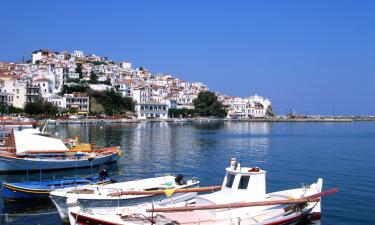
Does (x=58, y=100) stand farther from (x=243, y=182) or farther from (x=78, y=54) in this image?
(x=243, y=182)

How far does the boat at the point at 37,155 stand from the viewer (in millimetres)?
31219

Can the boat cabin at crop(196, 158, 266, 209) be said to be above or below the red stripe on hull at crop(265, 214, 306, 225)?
above

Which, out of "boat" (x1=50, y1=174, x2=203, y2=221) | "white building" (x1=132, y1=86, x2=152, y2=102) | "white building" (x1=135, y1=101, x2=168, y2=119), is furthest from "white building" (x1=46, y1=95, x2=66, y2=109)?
→ "boat" (x1=50, y1=174, x2=203, y2=221)

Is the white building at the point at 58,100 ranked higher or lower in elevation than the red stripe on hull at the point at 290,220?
higher

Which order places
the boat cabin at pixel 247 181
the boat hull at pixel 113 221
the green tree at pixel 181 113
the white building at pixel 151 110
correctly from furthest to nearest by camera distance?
the green tree at pixel 181 113 < the white building at pixel 151 110 < the boat cabin at pixel 247 181 < the boat hull at pixel 113 221

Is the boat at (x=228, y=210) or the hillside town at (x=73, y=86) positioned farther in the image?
the hillside town at (x=73, y=86)

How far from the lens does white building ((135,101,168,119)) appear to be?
461ft

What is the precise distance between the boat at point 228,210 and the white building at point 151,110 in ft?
402

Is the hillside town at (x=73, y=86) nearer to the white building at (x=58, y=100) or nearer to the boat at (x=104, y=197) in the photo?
the white building at (x=58, y=100)

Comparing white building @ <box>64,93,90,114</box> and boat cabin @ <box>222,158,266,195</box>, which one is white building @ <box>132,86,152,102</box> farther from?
boat cabin @ <box>222,158,266,195</box>

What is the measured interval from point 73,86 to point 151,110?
27191 millimetres

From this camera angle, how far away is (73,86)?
12812 centimetres

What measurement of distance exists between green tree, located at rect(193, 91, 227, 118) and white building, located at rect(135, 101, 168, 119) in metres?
16.8

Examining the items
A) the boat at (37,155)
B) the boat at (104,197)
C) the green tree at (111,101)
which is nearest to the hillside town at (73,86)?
the green tree at (111,101)
